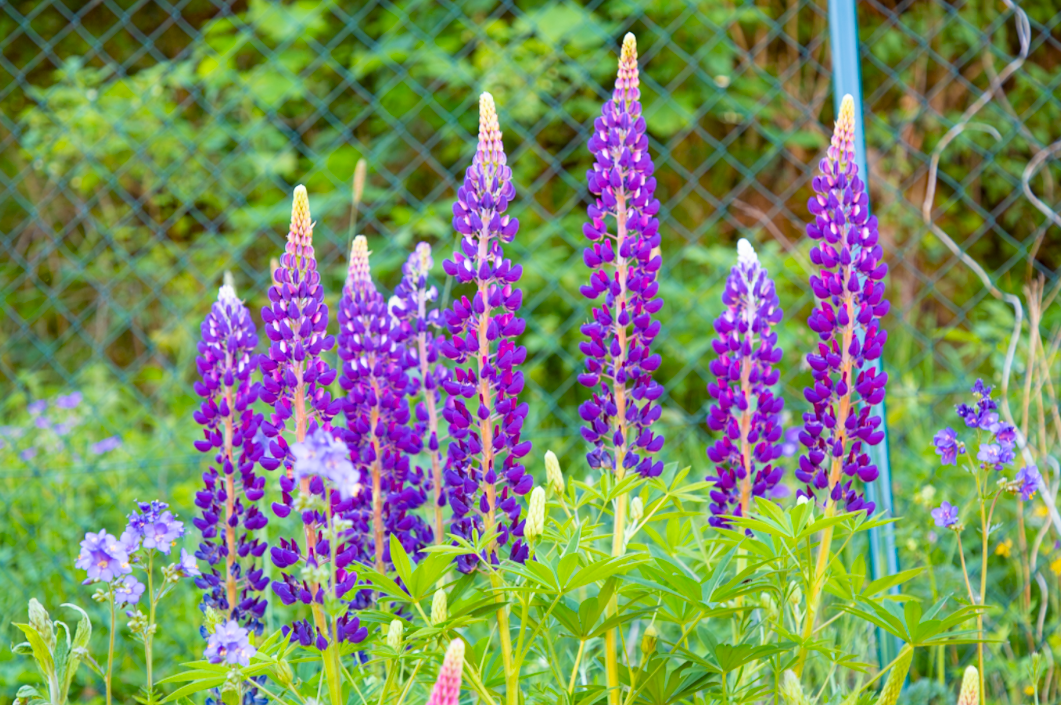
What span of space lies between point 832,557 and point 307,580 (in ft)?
2.26

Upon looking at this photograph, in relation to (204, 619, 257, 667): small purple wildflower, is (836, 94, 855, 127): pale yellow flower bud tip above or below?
above

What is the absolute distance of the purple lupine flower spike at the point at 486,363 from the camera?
129cm

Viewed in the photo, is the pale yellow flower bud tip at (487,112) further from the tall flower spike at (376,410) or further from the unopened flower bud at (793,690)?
the unopened flower bud at (793,690)

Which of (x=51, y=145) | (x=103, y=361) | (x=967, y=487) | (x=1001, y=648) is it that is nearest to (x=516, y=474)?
(x=1001, y=648)

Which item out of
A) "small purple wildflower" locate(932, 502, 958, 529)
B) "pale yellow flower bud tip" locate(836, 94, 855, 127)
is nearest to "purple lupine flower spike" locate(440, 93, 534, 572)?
"pale yellow flower bud tip" locate(836, 94, 855, 127)

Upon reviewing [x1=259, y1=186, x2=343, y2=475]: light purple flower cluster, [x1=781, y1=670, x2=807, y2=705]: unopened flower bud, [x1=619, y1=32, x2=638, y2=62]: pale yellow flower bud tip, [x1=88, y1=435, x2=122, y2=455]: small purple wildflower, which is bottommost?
[x1=781, y1=670, x2=807, y2=705]: unopened flower bud

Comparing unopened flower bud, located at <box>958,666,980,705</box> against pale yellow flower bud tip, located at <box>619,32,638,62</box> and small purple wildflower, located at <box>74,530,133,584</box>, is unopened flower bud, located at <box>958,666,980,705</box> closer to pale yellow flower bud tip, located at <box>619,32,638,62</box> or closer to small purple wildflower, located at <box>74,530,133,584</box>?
pale yellow flower bud tip, located at <box>619,32,638,62</box>

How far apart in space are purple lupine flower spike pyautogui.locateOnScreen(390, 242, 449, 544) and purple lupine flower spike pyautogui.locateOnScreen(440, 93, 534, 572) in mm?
167

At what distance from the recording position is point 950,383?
411 cm

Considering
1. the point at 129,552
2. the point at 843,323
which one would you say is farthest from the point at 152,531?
the point at 843,323

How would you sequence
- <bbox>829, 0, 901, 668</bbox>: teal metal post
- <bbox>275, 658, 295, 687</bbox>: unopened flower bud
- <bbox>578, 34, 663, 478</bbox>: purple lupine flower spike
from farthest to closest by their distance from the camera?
<bbox>829, 0, 901, 668</bbox>: teal metal post
<bbox>578, 34, 663, 478</bbox>: purple lupine flower spike
<bbox>275, 658, 295, 687</bbox>: unopened flower bud

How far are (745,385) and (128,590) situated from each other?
901 mm

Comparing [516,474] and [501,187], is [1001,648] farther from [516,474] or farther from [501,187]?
[501,187]

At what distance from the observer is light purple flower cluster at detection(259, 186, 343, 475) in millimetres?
1203
